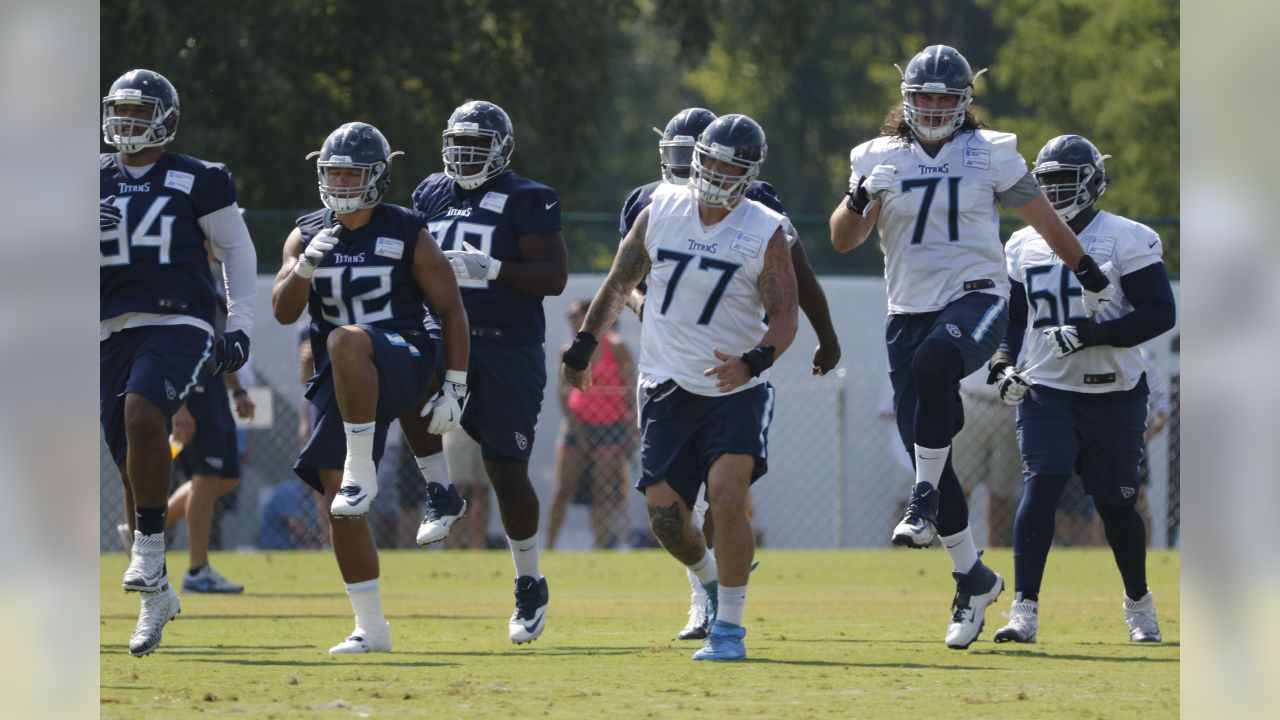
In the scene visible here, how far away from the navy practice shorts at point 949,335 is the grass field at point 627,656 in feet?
3.50

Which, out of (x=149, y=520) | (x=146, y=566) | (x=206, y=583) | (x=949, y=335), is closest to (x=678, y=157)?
(x=949, y=335)

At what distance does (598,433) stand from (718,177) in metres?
8.65

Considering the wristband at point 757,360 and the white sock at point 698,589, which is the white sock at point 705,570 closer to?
the white sock at point 698,589

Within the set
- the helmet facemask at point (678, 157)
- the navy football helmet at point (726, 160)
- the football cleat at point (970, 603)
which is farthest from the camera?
the helmet facemask at point (678, 157)

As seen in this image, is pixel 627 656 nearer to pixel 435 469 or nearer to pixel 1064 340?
pixel 435 469

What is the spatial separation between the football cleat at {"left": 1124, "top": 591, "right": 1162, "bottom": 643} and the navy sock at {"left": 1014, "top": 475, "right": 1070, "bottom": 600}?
0.59 meters

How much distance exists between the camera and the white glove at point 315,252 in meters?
7.30

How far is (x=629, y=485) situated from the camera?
52.6 ft

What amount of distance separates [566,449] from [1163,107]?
16.1 m

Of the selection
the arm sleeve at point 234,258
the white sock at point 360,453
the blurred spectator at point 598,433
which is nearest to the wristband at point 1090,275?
the white sock at point 360,453

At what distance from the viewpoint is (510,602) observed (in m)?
11.1


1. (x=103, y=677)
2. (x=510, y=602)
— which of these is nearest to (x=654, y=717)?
(x=103, y=677)
